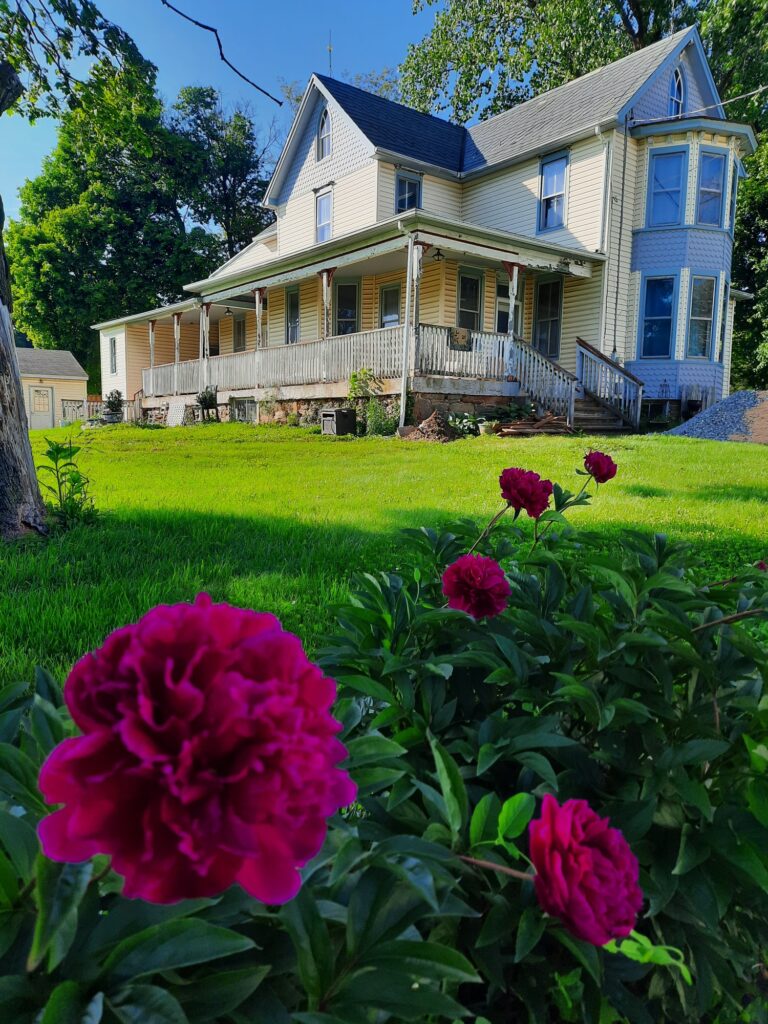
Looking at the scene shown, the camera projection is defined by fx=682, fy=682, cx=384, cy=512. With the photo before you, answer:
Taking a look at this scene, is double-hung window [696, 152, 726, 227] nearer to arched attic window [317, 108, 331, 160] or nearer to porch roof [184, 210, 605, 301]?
porch roof [184, 210, 605, 301]

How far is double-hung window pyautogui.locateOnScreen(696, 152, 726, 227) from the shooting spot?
1639 centimetres

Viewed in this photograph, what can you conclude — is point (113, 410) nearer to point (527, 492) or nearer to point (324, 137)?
point (324, 137)

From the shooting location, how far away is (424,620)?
1520 millimetres

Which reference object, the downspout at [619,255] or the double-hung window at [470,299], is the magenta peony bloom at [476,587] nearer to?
the downspout at [619,255]

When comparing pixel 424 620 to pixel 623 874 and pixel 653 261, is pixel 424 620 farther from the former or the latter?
pixel 653 261

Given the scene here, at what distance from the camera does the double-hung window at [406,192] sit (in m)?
18.1

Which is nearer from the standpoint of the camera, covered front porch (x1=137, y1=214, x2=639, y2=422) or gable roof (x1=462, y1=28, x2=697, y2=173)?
covered front porch (x1=137, y1=214, x2=639, y2=422)

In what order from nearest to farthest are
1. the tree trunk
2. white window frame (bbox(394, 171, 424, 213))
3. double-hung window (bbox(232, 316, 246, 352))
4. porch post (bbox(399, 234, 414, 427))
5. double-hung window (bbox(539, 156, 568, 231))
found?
the tree trunk
porch post (bbox(399, 234, 414, 427))
double-hung window (bbox(539, 156, 568, 231))
white window frame (bbox(394, 171, 424, 213))
double-hung window (bbox(232, 316, 246, 352))

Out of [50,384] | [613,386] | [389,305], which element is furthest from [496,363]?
[50,384]

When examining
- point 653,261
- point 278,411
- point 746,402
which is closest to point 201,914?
point 746,402

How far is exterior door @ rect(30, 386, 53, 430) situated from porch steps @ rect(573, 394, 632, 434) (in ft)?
110

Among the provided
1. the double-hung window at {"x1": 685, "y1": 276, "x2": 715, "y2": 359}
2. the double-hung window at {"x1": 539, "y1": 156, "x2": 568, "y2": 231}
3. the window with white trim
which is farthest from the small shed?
the double-hung window at {"x1": 685, "y1": 276, "x2": 715, "y2": 359}

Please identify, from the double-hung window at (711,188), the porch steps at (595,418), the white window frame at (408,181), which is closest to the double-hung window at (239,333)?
the white window frame at (408,181)

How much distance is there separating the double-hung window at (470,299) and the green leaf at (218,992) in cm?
1760
